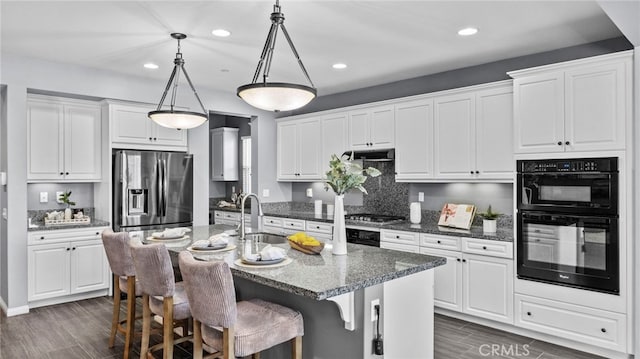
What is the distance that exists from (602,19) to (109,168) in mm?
5057

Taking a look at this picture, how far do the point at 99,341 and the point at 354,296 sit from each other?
104 inches

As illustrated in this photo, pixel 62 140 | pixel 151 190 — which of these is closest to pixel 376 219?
pixel 151 190

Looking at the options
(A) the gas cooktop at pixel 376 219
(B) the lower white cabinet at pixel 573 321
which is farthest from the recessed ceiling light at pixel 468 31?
(B) the lower white cabinet at pixel 573 321

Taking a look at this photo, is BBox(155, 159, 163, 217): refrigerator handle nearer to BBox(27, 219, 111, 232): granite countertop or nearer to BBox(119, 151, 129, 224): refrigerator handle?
BBox(119, 151, 129, 224): refrigerator handle

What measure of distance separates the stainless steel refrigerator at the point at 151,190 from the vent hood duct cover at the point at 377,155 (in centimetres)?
218

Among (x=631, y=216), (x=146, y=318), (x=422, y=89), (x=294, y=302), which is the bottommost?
(x=146, y=318)

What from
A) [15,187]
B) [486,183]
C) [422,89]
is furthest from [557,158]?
[15,187]

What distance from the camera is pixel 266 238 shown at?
362 cm

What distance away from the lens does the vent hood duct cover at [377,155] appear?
507 centimetres

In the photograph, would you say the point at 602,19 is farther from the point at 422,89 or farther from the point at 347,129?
the point at 347,129

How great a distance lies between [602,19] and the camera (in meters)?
3.30

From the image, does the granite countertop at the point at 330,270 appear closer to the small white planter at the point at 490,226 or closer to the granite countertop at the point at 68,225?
the small white planter at the point at 490,226

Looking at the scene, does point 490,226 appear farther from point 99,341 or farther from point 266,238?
point 99,341

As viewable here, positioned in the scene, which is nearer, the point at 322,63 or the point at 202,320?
the point at 202,320
